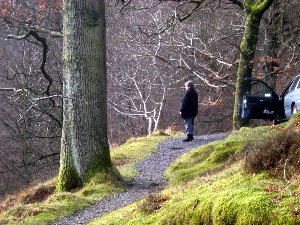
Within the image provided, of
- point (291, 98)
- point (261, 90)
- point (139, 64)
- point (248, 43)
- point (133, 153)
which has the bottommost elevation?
point (133, 153)

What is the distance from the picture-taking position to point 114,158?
15.5 meters

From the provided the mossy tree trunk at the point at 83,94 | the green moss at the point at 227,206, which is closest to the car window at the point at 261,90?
the mossy tree trunk at the point at 83,94

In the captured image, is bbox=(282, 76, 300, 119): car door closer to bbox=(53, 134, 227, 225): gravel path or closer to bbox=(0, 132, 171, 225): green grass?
bbox=(53, 134, 227, 225): gravel path

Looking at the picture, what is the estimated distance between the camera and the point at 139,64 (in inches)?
1312

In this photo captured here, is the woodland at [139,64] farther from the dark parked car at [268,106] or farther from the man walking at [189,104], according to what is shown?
the dark parked car at [268,106]

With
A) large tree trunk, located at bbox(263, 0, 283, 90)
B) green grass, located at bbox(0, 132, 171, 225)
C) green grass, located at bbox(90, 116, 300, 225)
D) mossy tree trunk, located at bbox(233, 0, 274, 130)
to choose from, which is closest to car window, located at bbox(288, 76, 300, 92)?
mossy tree trunk, located at bbox(233, 0, 274, 130)

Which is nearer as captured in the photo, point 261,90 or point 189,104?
point 189,104

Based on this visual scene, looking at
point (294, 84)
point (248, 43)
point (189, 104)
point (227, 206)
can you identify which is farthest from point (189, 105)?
point (227, 206)

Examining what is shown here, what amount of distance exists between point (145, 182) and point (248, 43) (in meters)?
9.15

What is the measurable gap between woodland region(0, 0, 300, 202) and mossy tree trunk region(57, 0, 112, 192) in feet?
7.11

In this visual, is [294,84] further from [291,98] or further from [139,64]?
[139,64]

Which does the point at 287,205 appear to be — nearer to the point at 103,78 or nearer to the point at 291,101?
the point at 103,78

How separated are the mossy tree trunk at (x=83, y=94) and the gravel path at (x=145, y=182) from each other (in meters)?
1.11

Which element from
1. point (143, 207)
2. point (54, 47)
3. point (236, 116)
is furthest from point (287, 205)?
point (54, 47)
